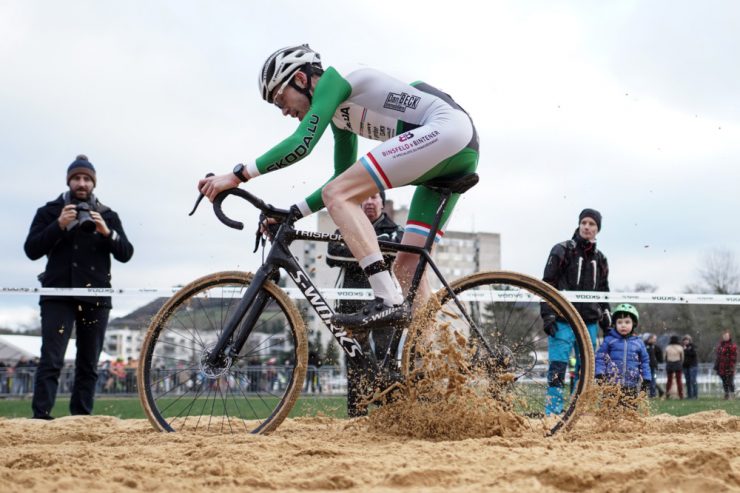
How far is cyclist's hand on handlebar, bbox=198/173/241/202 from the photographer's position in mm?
4551

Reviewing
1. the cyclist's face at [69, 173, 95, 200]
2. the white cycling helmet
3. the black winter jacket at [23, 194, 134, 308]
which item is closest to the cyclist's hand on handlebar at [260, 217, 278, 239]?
the white cycling helmet

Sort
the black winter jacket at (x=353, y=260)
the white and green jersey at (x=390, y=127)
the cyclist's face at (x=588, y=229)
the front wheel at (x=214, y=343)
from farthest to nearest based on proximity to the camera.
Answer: the cyclist's face at (x=588, y=229), the black winter jacket at (x=353, y=260), the front wheel at (x=214, y=343), the white and green jersey at (x=390, y=127)

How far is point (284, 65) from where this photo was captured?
15.4 feet

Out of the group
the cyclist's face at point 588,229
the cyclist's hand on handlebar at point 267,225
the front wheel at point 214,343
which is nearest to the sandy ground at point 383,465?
the front wheel at point 214,343

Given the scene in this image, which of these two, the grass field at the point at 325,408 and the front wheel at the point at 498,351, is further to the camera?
the grass field at the point at 325,408

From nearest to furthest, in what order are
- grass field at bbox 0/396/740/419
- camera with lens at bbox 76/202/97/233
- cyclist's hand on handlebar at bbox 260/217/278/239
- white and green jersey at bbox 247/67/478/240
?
white and green jersey at bbox 247/67/478/240 → cyclist's hand on handlebar at bbox 260/217/278/239 → camera with lens at bbox 76/202/97/233 → grass field at bbox 0/396/740/419

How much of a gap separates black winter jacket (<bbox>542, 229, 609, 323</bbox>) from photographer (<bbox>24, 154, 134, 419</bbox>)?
4520 millimetres

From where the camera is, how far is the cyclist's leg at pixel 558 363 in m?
4.76

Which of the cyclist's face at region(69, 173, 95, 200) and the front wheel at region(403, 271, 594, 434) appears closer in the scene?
the front wheel at region(403, 271, 594, 434)

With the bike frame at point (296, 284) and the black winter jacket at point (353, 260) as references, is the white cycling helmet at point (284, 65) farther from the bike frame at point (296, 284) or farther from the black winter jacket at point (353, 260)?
the black winter jacket at point (353, 260)

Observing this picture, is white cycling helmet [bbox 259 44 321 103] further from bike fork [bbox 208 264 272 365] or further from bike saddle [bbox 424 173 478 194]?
bike fork [bbox 208 264 272 365]

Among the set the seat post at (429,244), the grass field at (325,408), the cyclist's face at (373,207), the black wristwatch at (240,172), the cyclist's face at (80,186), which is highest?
the cyclist's face at (80,186)

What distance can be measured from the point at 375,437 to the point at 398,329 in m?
0.68

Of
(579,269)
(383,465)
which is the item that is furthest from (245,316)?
(579,269)
